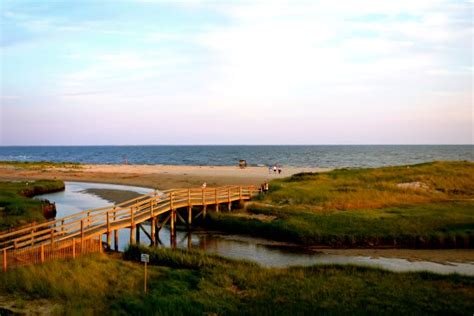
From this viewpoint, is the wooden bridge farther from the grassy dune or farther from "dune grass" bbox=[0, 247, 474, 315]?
the grassy dune

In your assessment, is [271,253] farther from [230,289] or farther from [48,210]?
[48,210]

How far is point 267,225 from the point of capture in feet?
90.7

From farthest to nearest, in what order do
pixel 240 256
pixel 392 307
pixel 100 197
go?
pixel 100 197 < pixel 240 256 < pixel 392 307

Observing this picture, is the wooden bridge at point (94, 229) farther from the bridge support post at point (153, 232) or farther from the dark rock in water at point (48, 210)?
the dark rock in water at point (48, 210)

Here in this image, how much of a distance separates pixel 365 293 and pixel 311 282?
204 cm

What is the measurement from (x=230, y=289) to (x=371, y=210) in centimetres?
1784

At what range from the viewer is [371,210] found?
30812 mm

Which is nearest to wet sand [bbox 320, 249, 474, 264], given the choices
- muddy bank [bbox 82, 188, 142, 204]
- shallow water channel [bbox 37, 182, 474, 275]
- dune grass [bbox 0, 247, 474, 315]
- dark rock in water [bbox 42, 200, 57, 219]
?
shallow water channel [bbox 37, 182, 474, 275]

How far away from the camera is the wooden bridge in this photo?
18062mm

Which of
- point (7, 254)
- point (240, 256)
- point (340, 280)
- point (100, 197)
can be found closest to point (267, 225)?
point (240, 256)

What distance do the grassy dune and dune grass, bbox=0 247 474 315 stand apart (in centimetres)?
775

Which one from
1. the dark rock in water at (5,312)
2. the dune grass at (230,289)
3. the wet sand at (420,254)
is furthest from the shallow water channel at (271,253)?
the dark rock in water at (5,312)

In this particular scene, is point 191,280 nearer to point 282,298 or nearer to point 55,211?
point 282,298

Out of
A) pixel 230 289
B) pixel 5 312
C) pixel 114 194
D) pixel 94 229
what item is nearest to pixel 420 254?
pixel 230 289
